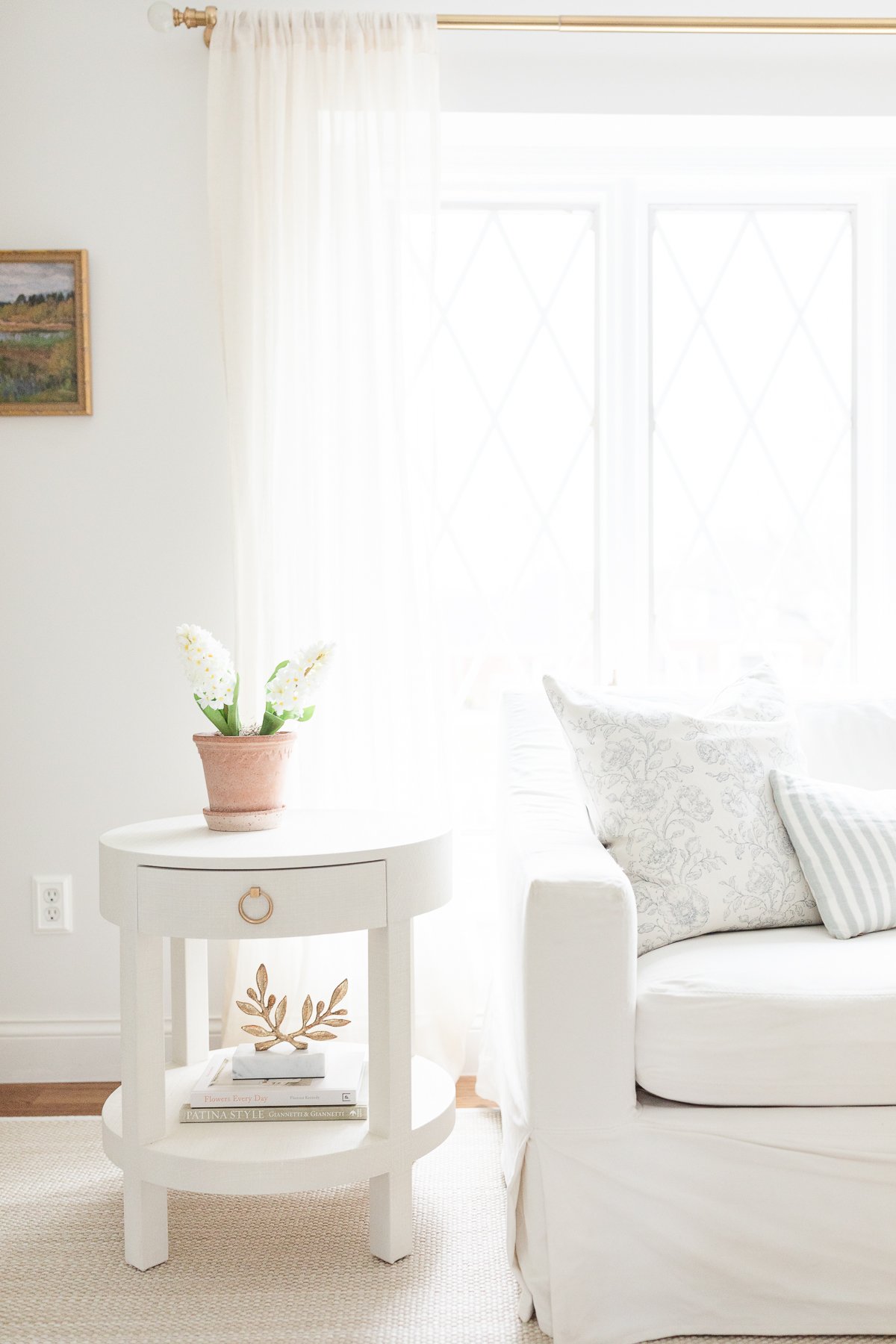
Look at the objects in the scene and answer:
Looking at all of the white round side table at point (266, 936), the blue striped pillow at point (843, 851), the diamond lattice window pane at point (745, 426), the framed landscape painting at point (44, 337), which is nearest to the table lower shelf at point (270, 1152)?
the white round side table at point (266, 936)

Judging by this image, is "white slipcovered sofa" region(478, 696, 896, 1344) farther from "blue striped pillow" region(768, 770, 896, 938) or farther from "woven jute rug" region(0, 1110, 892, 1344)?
"blue striped pillow" region(768, 770, 896, 938)

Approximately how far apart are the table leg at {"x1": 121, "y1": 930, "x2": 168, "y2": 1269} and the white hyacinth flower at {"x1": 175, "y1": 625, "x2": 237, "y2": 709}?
0.39 meters

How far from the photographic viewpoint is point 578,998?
1.39 m

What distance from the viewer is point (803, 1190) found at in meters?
1.41

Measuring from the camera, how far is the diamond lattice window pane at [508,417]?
2.56 metres

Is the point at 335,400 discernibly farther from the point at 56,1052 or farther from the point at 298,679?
the point at 56,1052

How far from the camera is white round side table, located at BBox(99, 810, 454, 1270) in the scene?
1505 millimetres

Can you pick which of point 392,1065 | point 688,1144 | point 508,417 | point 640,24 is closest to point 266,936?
point 392,1065

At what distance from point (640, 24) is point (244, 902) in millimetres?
1991

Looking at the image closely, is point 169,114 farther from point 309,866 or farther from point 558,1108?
point 558,1108

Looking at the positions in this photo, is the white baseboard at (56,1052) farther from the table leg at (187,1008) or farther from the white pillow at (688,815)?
the white pillow at (688,815)

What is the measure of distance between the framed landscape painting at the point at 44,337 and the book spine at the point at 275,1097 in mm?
1459

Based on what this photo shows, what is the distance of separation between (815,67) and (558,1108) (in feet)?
7.43

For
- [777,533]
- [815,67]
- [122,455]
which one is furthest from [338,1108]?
[815,67]
